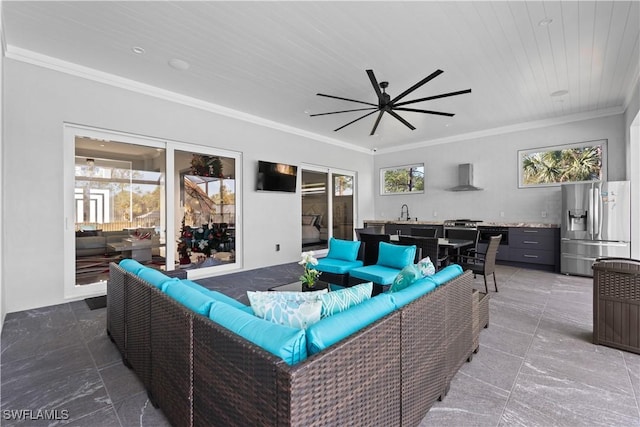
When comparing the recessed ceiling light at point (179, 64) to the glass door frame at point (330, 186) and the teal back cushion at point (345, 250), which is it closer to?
the teal back cushion at point (345, 250)

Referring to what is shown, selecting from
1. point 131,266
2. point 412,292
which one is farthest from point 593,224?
point 131,266

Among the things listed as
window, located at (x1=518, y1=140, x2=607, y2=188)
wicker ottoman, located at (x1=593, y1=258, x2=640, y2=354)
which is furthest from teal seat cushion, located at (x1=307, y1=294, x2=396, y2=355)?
window, located at (x1=518, y1=140, x2=607, y2=188)

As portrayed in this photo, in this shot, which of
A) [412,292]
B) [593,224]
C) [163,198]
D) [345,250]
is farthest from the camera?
[593,224]

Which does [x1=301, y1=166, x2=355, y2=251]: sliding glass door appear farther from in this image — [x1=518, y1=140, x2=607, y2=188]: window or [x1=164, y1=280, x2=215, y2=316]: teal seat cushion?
[x1=164, y1=280, x2=215, y2=316]: teal seat cushion

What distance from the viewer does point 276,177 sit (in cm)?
578

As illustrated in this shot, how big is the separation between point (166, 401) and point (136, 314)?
2.25 ft

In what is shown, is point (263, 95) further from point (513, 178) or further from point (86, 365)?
point (513, 178)

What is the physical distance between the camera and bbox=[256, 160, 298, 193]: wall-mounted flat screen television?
5.50 metres

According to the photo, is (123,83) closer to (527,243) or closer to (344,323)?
(344,323)

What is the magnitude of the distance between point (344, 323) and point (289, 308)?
10.9 inches

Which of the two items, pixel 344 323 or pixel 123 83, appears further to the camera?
pixel 123 83

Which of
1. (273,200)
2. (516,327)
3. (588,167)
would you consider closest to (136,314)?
(516,327)

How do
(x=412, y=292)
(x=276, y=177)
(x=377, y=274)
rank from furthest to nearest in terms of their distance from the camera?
(x=276, y=177)
(x=377, y=274)
(x=412, y=292)

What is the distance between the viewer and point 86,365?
2158 mm
